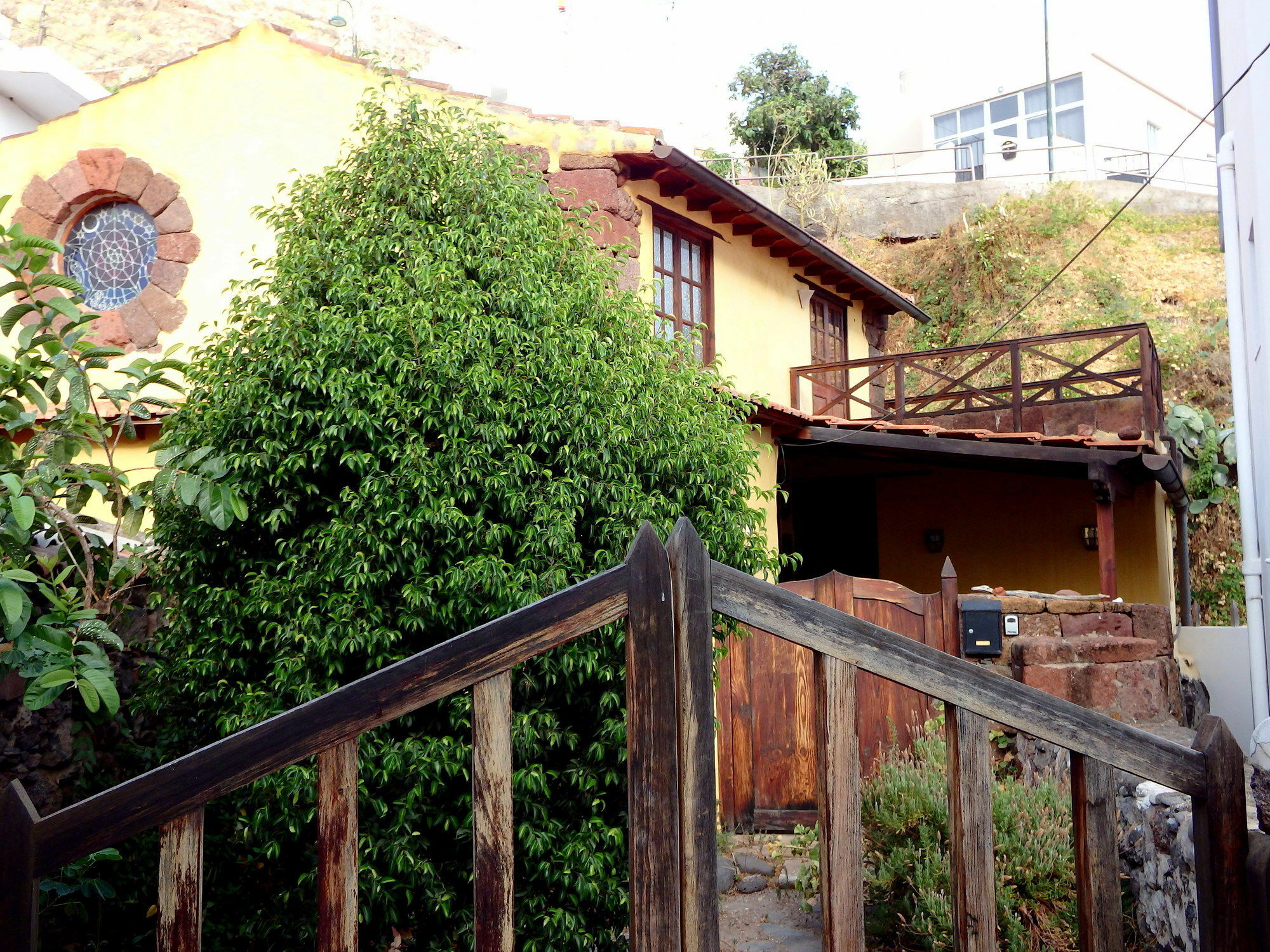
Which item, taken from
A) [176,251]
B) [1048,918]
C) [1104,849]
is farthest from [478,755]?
[176,251]

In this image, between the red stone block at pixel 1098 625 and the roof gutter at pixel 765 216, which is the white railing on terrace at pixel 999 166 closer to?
the roof gutter at pixel 765 216

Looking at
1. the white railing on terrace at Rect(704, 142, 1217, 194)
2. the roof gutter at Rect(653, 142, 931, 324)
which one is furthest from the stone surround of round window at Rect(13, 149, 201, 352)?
the white railing on terrace at Rect(704, 142, 1217, 194)

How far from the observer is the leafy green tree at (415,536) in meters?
3.66

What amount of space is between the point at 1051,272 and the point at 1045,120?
30.4 feet

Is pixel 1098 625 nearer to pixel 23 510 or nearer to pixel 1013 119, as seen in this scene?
pixel 23 510

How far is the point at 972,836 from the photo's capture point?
6.86ft

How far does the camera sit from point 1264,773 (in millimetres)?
2156

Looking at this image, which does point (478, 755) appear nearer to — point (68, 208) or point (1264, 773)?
point (1264, 773)

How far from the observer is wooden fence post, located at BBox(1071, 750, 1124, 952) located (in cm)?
214

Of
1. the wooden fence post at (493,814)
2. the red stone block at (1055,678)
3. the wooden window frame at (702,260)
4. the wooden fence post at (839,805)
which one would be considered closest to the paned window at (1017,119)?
the wooden window frame at (702,260)

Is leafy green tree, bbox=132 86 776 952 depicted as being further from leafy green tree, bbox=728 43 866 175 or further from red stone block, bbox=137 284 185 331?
leafy green tree, bbox=728 43 866 175

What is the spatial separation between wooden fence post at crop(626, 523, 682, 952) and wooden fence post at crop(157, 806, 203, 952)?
78 centimetres

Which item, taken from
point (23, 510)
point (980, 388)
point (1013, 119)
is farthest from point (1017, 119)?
point (23, 510)

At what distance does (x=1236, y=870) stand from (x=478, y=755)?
1.57 m
